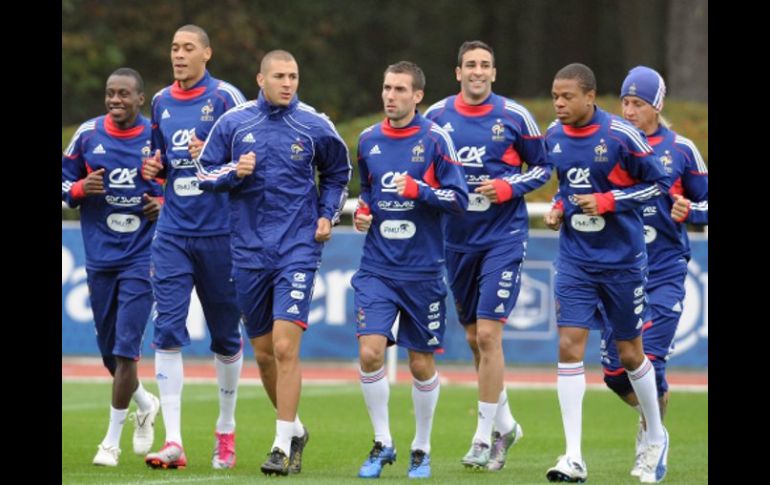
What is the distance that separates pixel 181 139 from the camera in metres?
10.4

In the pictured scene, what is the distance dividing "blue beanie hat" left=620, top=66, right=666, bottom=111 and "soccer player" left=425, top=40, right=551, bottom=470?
684 millimetres

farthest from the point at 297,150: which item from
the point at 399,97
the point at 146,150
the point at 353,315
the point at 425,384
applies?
the point at 353,315

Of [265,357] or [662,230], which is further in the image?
[662,230]

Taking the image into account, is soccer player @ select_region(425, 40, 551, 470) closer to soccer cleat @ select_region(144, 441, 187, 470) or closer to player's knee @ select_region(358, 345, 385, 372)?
player's knee @ select_region(358, 345, 385, 372)

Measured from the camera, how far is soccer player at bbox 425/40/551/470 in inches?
410

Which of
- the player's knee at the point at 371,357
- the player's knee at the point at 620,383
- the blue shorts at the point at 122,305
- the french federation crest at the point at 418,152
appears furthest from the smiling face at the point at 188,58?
the player's knee at the point at 620,383

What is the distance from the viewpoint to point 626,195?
374 inches

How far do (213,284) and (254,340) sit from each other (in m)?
0.63

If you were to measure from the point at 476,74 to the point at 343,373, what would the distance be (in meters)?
7.83

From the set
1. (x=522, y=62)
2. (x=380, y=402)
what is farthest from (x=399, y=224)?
(x=522, y=62)

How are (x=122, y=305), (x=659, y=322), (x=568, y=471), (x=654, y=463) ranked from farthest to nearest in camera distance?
(x=122, y=305) < (x=659, y=322) < (x=654, y=463) < (x=568, y=471)

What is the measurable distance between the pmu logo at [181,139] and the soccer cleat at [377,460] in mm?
2367

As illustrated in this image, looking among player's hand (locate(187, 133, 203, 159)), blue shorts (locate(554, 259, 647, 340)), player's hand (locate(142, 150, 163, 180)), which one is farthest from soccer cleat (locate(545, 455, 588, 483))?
player's hand (locate(142, 150, 163, 180))

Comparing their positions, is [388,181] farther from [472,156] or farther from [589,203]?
[589,203]
